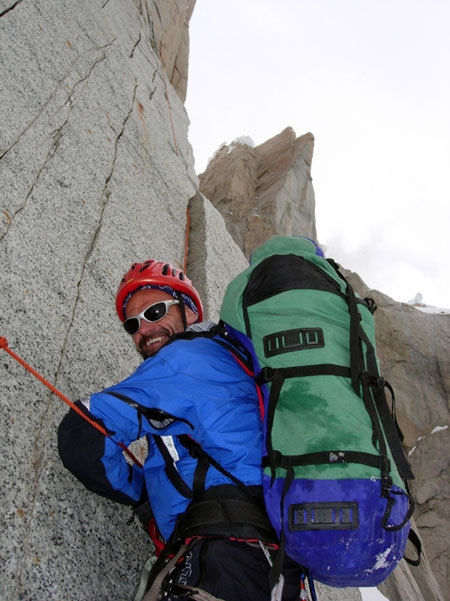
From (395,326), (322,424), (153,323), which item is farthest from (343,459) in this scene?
(395,326)

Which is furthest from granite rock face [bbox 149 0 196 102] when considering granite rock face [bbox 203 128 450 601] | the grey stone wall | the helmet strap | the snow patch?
the snow patch

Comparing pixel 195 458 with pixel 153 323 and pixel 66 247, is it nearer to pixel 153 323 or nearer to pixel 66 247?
pixel 153 323

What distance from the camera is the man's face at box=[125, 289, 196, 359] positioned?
3412 millimetres

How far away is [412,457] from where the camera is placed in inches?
765

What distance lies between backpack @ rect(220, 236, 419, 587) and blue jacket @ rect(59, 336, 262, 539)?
0.20 meters

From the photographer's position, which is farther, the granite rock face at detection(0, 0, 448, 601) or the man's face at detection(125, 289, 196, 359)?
the man's face at detection(125, 289, 196, 359)

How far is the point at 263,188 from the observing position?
2556cm

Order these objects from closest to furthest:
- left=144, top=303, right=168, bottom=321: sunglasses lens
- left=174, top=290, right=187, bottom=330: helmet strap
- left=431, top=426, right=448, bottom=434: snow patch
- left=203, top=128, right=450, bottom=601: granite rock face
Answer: left=144, top=303, right=168, bottom=321: sunglasses lens < left=174, top=290, right=187, bottom=330: helmet strap < left=203, top=128, right=450, bottom=601: granite rock face < left=431, top=426, right=448, bottom=434: snow patch

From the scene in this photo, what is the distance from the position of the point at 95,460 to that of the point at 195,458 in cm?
58

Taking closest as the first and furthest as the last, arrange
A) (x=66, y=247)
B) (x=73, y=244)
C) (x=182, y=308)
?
(x=182, y=308)
(x=66, y=247)
(x=73, y=244)

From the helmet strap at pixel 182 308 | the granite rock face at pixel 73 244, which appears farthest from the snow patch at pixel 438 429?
the helmet strap at pixel 182 308

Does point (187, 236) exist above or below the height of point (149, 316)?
above

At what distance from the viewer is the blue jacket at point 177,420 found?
7.61 ft

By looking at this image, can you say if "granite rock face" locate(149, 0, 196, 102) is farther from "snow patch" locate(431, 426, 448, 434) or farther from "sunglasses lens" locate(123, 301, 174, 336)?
"snow patch" locate(431, 426, 448, 434)
